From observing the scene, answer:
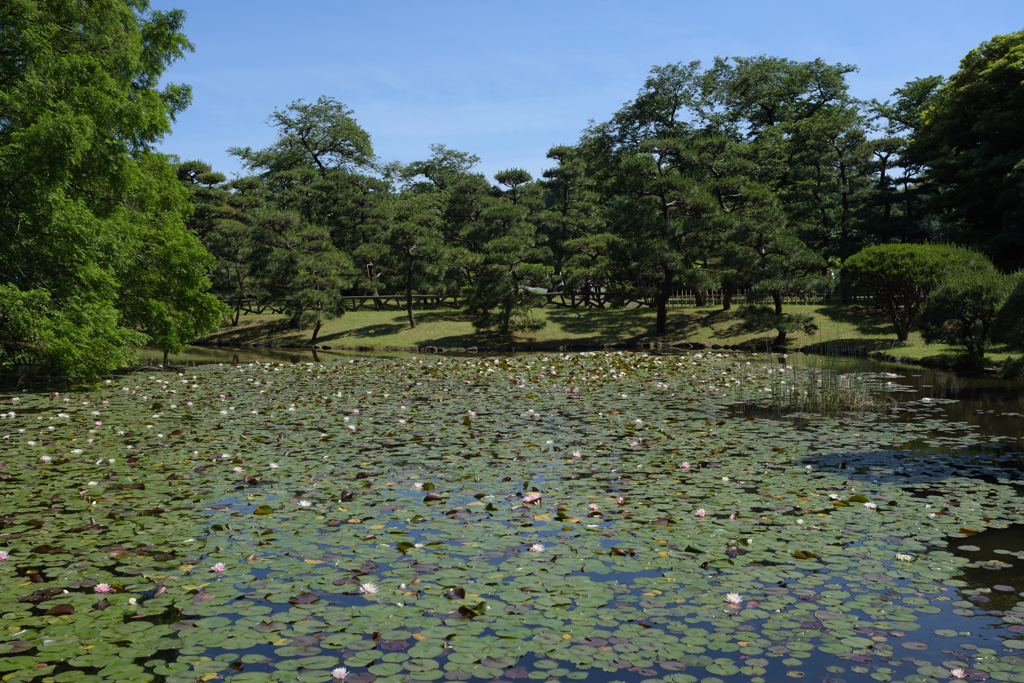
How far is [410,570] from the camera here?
18.5ft

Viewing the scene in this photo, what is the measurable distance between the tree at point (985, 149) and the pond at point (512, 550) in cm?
2321

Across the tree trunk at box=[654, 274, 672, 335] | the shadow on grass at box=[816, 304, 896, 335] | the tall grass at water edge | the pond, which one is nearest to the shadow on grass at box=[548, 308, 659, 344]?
the tree trunk at box=[654, 274, 672, 335]

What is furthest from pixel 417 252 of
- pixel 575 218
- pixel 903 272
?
pixel 903 272

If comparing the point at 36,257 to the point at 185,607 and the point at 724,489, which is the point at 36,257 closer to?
the point at 185,607

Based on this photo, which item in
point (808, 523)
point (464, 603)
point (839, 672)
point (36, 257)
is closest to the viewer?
point (839, 672)

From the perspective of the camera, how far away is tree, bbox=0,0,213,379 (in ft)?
53.5

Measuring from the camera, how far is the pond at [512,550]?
4.26 meters

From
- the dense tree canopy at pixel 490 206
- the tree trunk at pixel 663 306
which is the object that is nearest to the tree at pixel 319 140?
the dense tree canopy at pixel 490 206

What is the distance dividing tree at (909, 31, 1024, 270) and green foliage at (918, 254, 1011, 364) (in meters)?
7.92

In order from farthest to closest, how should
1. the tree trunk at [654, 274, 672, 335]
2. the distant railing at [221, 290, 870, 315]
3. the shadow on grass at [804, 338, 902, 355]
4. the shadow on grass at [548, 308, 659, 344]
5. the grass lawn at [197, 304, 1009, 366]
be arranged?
1. the distant railing at [221, 290, 870, 315]
2. the shadow on grass at [548, 308, 659, 344]
3. the tree trunk at [654, 274, 672, 335]
4. the grass lawn at [197, 304, 1009, 366]
5. the shadow on grass at [804, 338, 902, 355]

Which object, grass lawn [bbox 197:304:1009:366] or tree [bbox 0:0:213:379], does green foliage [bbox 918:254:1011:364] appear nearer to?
grass lawn [bbox 197:304:1009:366]

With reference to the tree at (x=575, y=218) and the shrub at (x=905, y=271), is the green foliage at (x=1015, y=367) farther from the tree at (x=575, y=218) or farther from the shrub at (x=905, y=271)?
the tree at (x=575, y=218)

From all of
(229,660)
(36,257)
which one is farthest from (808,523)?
(36,257)

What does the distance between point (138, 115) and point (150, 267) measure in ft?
15.7
